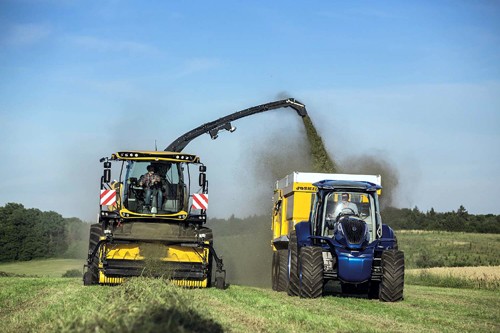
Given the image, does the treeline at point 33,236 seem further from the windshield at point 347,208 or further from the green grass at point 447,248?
the windshield at point 347,208

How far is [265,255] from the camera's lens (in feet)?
90.7

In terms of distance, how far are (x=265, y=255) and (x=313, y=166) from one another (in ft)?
10.9

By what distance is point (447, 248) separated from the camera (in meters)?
55.2

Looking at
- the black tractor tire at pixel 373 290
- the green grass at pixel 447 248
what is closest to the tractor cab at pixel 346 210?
the black tractor tire at pixel 373 290

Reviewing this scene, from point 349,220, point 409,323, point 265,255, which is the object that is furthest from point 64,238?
point 409,323

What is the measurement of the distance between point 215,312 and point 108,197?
7.45 meters

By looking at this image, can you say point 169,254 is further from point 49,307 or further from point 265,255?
point 265,255

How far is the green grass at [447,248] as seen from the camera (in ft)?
148

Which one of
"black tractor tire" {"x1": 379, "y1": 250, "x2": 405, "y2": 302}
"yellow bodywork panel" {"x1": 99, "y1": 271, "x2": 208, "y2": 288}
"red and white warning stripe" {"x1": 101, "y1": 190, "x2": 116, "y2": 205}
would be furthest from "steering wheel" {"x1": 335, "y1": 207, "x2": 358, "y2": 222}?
"red and white warning stripe" {"x1": 101, "y1": 190, "x2": 116, "y2": 205}

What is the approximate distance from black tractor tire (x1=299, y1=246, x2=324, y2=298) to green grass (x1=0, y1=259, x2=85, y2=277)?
27.0m

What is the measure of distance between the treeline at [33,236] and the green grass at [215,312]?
114ft

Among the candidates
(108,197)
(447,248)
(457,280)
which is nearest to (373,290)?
(108,197)

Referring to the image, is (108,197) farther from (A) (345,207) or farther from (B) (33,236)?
(B) (33,236)

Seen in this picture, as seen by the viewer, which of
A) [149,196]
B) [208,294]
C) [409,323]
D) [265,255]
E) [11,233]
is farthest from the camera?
[11,233]
